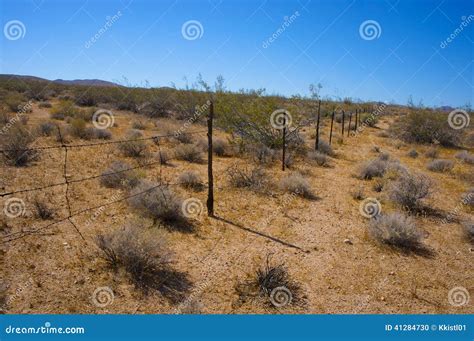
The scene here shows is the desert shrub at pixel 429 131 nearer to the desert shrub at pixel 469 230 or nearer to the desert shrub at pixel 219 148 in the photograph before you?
the desert shrub at pixel 219 148

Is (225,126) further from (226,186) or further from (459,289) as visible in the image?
(459,289)

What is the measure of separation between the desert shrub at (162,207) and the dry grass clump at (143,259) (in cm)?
175

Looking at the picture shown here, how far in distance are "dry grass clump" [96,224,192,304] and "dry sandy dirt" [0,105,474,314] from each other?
158mm

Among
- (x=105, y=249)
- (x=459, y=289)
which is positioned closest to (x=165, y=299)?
(x=105, y=249)

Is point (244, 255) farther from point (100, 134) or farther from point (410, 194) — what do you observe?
point (100, 134)

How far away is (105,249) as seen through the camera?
6.21 m

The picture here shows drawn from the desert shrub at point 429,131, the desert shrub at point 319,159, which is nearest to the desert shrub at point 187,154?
the desert shrub at point 319,159

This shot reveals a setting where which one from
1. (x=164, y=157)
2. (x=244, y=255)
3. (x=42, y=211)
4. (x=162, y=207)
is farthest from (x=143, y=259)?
(x=164, y=157)

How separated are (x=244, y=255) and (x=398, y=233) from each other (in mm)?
3249

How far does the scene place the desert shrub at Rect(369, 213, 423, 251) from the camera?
749 cm

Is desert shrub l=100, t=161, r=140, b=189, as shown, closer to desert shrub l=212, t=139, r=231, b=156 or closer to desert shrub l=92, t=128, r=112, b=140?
desert shrub l=212, t=139, r=231, b=156

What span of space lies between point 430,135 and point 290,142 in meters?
11.9

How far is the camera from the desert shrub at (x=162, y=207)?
320 inches

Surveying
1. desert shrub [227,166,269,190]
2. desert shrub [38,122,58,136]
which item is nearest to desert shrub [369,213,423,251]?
desert shrub [227,166,269,190]
